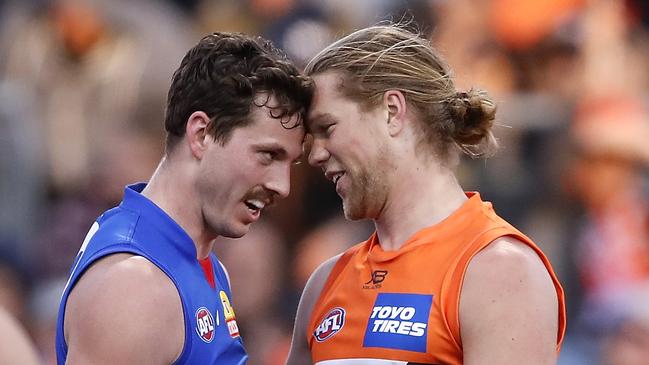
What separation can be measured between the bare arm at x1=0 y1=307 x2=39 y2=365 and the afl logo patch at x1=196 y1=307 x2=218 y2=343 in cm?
66

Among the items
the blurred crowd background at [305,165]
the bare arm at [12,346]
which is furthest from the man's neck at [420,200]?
the blurred crowd background at [305,165]

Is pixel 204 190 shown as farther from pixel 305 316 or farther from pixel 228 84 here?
pixel 305 316

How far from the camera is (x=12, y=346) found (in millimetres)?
3820

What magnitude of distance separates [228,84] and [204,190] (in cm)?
33

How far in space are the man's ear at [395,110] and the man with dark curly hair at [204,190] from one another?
258 mm

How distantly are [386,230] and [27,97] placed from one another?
433 cm

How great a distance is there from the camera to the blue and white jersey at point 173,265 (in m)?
3.45

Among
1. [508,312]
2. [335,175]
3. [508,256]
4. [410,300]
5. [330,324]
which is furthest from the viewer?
[335,175]

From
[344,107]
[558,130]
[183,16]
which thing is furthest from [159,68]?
[344,107]

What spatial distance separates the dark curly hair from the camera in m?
3.63

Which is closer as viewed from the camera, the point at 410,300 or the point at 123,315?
the point at 123,315

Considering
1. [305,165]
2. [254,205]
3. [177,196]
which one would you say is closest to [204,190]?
[177,196]

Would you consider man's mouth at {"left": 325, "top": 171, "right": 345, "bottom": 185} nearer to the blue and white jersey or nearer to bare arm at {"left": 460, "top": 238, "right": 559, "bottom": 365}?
the blue and white jersey

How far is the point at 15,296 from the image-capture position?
22.4 feet
